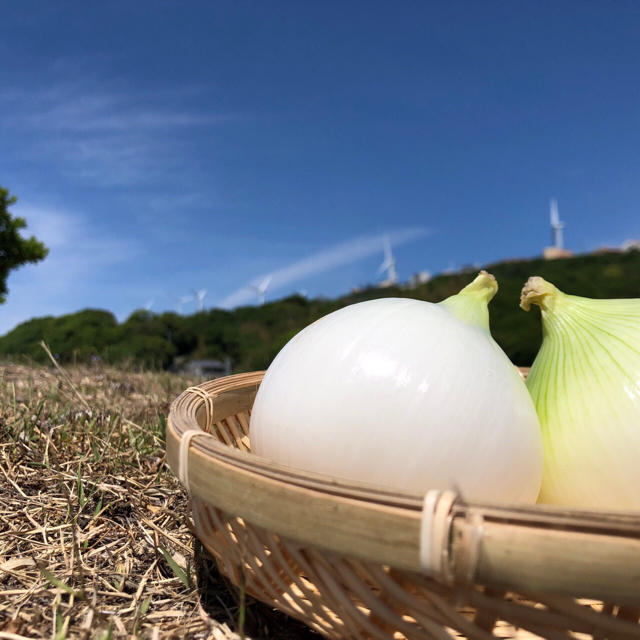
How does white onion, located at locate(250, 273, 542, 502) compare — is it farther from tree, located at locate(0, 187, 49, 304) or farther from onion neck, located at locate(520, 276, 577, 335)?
tree, located at locate(0, 187, 49, 304)

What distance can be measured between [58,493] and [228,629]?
0.50 meters

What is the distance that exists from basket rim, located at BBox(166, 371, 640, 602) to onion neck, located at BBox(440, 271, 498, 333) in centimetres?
37

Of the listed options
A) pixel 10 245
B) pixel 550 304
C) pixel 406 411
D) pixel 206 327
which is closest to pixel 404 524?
pixel 406 411

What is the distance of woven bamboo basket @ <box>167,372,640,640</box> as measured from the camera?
45cm

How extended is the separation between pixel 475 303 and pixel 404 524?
0.45 metres

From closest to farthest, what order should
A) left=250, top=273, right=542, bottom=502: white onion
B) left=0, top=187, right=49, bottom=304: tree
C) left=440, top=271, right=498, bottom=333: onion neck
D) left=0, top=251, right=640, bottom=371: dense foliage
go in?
left=250, top=273, right=542, bottom=502: white onion → left=440, top=271, right=498, bottom=333: onion neck → left=0, top=187, right=49, bottom=304: tree → left=0, top=251, right=640, bottom=371: dense foliage

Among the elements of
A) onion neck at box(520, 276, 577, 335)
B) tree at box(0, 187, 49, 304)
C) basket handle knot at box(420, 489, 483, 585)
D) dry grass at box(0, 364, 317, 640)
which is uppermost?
tree at box(0, 187, 49, 304)

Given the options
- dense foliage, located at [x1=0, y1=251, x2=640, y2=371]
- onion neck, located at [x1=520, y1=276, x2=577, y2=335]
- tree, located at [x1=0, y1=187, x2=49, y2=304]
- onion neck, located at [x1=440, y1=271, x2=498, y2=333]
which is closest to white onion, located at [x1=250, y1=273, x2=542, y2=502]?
onion neck, located at [x1=440, y1=271, x2=498, y2=333]

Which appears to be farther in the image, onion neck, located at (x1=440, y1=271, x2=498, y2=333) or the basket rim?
onion neck, located at (x1=440, y1=271, x2=498, y2=333)

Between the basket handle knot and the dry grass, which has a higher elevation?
the basket handle knot

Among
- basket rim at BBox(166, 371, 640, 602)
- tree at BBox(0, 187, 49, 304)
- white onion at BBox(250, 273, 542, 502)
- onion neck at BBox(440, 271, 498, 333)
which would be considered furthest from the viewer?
tree at BBox(0, 187, 49, 304)

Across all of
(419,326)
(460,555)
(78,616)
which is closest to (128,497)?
(78,616)

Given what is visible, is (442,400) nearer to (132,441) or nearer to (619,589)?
(619,589)

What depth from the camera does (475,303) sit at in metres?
0.86
